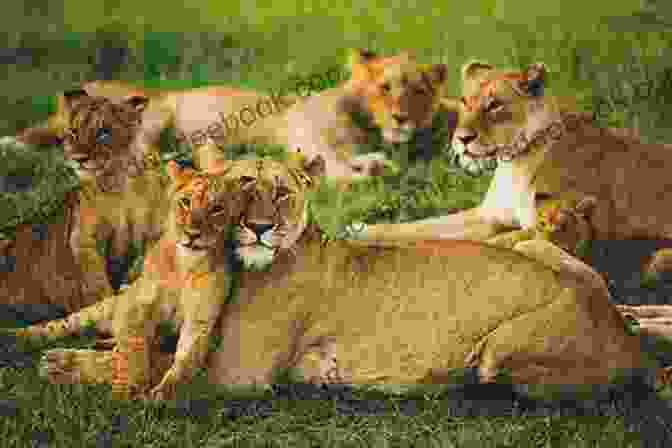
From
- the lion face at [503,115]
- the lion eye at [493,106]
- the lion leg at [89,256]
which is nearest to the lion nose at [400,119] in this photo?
the lion face at [503,115]

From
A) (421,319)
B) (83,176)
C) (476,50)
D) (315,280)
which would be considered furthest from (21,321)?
(476,50)

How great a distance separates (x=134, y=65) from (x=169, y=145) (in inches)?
58.9

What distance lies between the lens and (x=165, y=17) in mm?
7520

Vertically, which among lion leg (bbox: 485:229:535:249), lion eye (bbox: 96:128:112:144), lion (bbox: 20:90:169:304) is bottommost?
lion leg (bbox: 485:229:535:249)

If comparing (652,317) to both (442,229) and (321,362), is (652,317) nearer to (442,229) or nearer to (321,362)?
(442,229)

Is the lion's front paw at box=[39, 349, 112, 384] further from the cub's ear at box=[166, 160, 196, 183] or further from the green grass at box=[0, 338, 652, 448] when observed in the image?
the cub's ear at box=[166, 160, 196, 183]

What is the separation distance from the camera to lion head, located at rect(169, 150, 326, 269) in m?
3.21

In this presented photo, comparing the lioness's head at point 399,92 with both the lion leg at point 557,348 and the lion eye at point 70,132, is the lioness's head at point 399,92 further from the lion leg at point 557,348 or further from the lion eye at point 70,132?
the lion leg at point 557,348

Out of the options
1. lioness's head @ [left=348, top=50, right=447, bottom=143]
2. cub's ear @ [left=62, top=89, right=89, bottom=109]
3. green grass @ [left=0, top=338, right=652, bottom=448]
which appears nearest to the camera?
green grass @ [left=0, top=338, right=652, bottom=448]

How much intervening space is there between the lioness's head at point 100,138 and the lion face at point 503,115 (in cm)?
130

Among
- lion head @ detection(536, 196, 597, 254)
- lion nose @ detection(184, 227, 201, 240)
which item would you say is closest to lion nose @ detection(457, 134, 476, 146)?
lion head @ detection(536, 196, 597, 254)

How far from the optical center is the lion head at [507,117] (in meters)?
4.61

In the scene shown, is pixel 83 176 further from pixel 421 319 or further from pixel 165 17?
pixel 165 17

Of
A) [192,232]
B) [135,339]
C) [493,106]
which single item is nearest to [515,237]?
[493,106]
